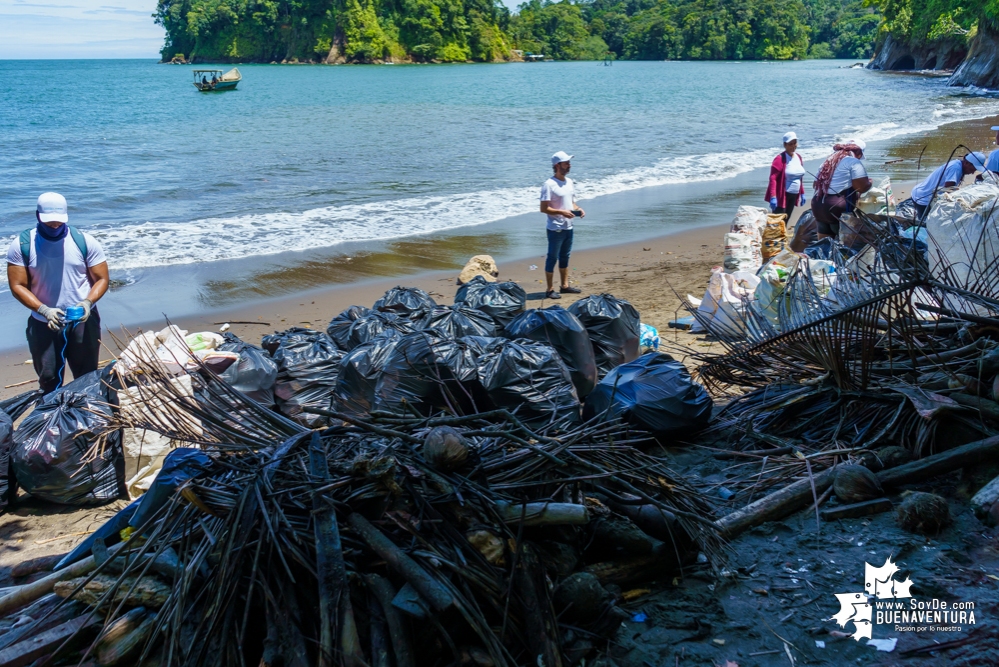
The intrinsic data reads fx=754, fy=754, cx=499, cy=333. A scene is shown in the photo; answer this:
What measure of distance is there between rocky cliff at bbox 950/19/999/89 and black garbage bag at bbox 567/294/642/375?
136ft

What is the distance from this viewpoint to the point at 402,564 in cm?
220

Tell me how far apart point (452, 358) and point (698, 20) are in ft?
349

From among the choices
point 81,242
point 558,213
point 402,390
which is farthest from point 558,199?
point 81,242

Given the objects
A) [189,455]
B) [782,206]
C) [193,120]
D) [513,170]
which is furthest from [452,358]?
[193,120]

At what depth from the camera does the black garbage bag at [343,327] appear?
17.7 feet

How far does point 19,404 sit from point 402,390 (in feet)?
8.17

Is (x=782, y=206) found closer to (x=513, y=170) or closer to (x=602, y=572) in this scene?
(x=602, y=572)

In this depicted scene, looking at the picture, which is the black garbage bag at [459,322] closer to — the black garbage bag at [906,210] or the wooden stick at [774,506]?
the wooden stick at [774,506]

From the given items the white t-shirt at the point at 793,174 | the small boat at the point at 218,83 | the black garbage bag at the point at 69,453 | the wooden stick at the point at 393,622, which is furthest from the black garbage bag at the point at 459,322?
the small boat at the point at 218,83

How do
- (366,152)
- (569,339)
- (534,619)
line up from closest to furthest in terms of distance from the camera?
(534,619) < (569,339) < (366,152)

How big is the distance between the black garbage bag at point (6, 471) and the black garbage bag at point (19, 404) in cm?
23

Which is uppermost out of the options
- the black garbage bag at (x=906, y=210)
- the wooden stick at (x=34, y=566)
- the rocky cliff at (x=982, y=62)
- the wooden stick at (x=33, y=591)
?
the rocky cliff at (x=982, y=62)

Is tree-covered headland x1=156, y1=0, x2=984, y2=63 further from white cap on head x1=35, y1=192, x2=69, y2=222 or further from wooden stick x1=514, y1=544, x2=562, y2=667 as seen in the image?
wooden stick x1=514, y1=544, x2=562, y2=667

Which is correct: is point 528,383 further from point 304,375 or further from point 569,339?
point 304,375
